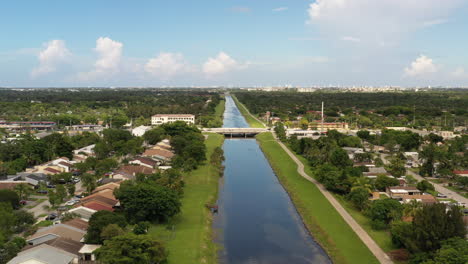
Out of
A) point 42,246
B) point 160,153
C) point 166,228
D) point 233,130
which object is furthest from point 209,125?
point 42,246

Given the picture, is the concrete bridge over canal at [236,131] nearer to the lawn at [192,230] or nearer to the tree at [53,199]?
the lawn at [192,230]

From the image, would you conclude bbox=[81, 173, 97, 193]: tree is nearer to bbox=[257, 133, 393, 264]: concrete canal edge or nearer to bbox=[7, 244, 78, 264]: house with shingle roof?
bbox=[7, 244, 78, 264]: house with shingle roof

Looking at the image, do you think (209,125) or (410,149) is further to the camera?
(209,125)

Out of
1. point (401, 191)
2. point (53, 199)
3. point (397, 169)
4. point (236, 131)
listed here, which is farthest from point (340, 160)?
point (236, 131)

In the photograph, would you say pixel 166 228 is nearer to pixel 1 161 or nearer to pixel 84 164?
pixel 84 164

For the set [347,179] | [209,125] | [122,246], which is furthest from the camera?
[209,125]

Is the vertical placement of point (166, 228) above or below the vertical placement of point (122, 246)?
below

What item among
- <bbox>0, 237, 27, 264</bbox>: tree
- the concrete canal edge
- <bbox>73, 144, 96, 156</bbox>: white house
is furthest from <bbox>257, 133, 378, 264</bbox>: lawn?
<bbox>73, 144, 96, 156</bbox>: white house

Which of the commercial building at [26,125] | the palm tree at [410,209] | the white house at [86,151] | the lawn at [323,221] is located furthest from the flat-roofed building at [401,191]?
the commercial building at [26,125]

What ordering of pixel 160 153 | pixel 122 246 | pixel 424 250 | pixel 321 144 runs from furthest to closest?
pixel 321 144 < pixel 160 153 < pixel 424 250 < pixel 122 246
